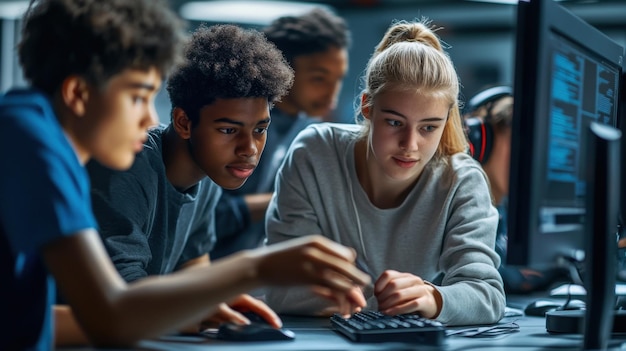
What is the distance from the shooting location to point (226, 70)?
49.4 inches

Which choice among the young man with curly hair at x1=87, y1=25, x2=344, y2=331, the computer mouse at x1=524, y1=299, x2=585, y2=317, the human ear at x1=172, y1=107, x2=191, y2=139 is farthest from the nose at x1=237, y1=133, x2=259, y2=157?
the computer mouse at x1=524, y1=299, x2=585, y2=317

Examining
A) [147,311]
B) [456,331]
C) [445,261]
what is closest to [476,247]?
[445,261]

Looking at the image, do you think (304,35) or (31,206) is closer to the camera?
(31,206)

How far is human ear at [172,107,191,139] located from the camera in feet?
4.34

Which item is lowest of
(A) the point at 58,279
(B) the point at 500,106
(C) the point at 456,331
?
(C) the point at 456,331

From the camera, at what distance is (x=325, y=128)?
1.49m

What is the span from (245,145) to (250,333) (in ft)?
1.33

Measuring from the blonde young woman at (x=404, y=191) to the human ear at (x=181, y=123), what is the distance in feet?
0.69

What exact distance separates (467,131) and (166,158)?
27.0 inches

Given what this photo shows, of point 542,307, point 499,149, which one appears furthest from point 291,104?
point 542,307

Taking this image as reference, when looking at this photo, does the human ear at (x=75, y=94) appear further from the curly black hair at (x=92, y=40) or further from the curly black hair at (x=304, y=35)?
the curly black hair at (x=304, y=35)

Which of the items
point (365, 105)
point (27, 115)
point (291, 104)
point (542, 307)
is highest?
point (291, 104)

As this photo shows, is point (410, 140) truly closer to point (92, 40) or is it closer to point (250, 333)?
point (250, 333)

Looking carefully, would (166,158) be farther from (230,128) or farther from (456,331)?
(456,331)
